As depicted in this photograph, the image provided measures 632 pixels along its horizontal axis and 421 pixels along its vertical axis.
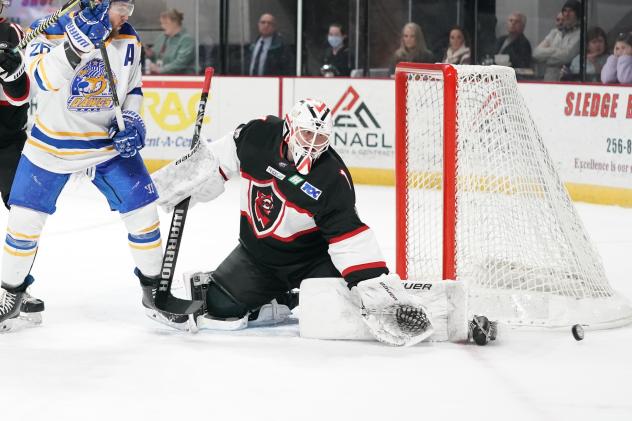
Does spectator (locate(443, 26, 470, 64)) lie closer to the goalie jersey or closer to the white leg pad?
the goalie jersey

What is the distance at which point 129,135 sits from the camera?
3.34 m

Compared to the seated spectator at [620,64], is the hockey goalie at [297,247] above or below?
below

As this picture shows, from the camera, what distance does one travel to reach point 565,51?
7.54 metres

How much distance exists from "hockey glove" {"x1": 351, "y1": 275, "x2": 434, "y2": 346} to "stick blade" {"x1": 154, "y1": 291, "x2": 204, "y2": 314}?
20.4 inches

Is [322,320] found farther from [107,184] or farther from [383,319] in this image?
[107,184]

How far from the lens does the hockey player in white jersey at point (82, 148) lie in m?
3.35

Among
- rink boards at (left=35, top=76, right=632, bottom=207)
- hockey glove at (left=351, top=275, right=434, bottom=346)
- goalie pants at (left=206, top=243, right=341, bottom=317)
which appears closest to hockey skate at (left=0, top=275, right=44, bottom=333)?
goalie pants at (left=206, top=243, right=341, bottom=317)

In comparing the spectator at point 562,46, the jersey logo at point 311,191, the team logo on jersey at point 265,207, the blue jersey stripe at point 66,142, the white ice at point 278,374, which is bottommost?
the white ice at point 278,374

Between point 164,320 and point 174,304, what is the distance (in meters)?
0.06

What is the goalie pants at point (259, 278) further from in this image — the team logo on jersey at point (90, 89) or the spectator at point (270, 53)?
the spectator at point (270, 53)

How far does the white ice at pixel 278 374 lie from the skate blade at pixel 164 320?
3 cm

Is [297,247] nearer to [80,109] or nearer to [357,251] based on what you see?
[357,251]

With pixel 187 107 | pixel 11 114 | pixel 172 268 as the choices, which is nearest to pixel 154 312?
pixel 172 268

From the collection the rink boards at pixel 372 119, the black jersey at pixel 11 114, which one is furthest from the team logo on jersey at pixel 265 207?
the rink boards at pixel 372 119
